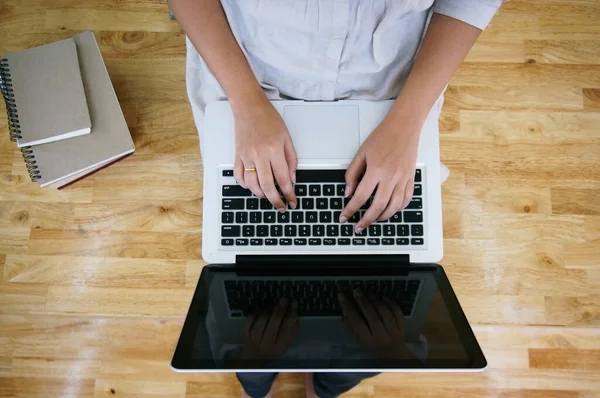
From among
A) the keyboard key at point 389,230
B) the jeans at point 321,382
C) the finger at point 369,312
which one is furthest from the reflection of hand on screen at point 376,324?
Result: the jeans at point 321,382

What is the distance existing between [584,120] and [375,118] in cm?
86

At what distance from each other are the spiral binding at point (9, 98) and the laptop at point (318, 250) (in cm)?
67

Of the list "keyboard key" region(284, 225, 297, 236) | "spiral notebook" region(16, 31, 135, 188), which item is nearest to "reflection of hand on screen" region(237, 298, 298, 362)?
"keyboard key" region(284, 225, 297, 236)

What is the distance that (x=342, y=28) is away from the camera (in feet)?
2.16

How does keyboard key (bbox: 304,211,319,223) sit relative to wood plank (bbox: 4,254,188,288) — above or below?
above

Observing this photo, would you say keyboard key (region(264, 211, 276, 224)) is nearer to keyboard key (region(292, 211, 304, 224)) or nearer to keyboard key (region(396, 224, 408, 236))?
keyboard key (region(292, 211, 304, 224))

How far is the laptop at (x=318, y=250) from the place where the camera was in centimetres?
67

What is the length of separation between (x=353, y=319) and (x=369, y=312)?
28 millimetres

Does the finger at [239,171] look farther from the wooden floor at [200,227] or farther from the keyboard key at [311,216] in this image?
the wooden floor at [200,227]

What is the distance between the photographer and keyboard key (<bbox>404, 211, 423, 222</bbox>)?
748 mm

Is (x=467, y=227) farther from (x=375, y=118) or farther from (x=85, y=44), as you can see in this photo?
(x=85, y=44)

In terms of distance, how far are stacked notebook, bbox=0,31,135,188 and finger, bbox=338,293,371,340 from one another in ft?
2.47

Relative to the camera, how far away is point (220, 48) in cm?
69

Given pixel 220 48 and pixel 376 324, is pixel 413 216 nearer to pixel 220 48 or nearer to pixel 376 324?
pixel 376 324
